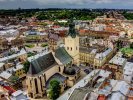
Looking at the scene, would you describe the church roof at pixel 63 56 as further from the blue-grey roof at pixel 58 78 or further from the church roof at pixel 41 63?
the blue-grey roof at pixel 58 78

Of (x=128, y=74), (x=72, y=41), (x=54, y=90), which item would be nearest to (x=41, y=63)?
(x=54, y=90)

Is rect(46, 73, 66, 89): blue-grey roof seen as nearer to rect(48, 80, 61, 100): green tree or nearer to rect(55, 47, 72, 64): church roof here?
rect(55, 47, 72, 64): church roof

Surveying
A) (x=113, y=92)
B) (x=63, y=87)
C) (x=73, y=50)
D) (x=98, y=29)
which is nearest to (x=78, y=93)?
(x=113, y=92)

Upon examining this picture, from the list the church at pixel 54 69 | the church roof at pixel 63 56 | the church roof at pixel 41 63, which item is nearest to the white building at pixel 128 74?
the church at pixel 54 69

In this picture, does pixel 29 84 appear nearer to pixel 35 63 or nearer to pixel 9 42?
pixel 35 63

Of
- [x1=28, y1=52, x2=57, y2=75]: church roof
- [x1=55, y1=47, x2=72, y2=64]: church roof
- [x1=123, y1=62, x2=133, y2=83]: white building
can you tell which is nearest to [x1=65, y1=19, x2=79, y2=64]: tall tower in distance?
[x1=55, y1=47, x2=72, y2=64]: church roof

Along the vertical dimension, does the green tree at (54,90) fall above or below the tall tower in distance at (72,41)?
below
